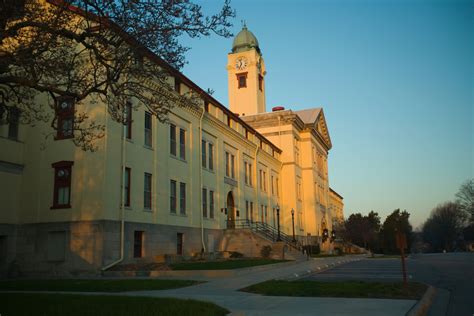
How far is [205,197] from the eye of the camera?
32.2m

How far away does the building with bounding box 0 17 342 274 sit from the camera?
67.9 ft

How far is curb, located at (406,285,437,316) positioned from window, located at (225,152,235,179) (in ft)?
83.4

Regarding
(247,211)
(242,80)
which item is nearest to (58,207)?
(247,211)

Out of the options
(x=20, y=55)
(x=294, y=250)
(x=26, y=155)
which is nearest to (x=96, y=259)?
(x=26, y=155)

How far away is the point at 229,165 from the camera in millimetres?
37562

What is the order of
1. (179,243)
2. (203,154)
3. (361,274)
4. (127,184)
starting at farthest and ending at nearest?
(203,154), (179,243), (127,184), (361,274)

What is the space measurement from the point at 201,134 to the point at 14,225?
557 inches

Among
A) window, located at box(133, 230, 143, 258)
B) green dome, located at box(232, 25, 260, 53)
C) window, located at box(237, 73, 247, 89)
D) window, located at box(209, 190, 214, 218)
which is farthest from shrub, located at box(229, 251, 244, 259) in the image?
green dome, located at box(232, 25, 260, 53)

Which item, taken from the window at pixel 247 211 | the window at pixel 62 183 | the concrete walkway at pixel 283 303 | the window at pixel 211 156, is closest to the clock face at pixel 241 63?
the window at pixel 247 211

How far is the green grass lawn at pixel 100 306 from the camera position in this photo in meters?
8.92

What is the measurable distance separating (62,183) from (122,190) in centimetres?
298

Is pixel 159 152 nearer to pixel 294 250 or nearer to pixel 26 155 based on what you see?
pixel 26 155

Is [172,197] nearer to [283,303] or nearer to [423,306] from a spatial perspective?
[283,303]

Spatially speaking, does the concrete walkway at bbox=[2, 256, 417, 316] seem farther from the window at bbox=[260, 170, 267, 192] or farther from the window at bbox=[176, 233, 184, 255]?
the window at bbox=[260, 170, 267, 192]
